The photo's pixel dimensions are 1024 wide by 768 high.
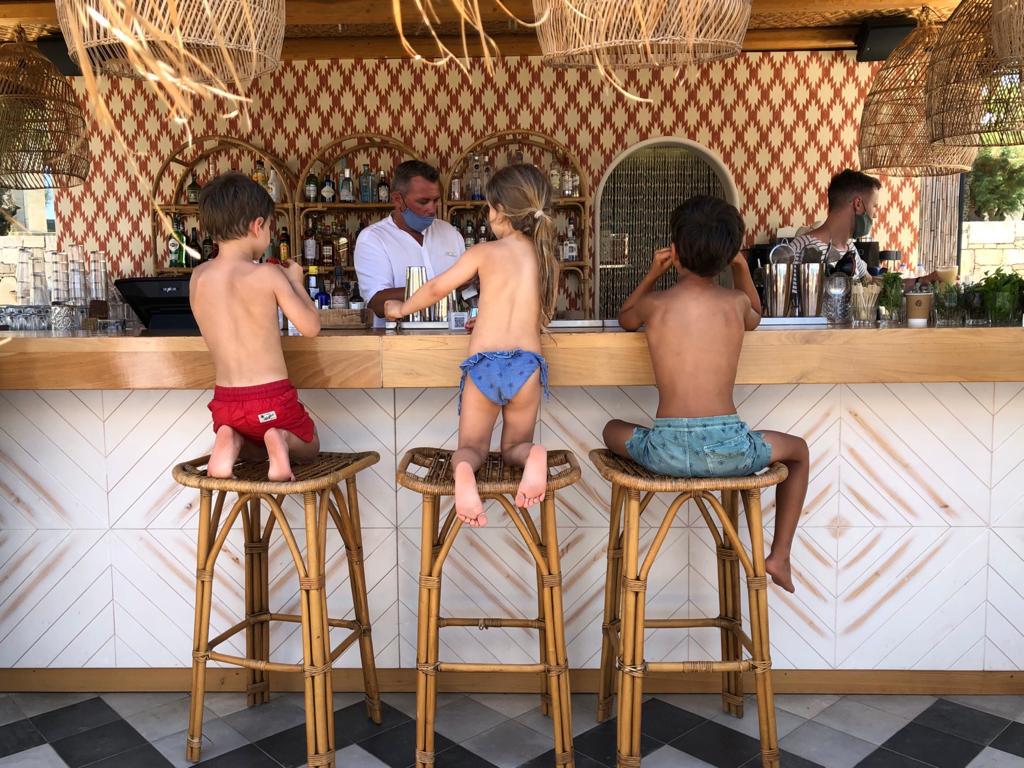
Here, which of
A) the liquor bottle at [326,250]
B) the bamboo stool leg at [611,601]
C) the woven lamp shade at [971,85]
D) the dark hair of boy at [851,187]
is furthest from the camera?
the liquor bottle at [326,250]

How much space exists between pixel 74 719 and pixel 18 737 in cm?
15

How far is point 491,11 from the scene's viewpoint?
15.9ft

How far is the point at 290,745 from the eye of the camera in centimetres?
236

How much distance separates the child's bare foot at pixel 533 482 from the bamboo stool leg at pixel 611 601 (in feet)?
1.28

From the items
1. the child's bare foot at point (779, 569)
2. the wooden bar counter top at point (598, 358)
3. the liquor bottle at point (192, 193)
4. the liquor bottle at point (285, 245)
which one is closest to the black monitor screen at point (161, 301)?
the wooden bar counter top at point (598, 358)

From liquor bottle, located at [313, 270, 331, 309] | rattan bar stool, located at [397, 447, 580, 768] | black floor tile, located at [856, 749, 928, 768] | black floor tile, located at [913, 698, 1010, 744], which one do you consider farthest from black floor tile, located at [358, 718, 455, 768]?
liquor bottle, located at [313, 270, 331, 309]

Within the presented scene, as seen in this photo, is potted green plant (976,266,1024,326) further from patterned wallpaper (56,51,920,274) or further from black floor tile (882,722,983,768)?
patterned wallpaper (56,51,920,274)

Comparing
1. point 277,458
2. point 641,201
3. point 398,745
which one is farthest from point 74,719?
point 641,201

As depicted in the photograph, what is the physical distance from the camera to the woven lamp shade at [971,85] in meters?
2.90

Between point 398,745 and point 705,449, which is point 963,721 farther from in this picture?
point 398,745

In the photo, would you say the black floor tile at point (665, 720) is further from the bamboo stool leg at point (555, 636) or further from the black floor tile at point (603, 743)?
the bamboo stool leg at point (555, 636)

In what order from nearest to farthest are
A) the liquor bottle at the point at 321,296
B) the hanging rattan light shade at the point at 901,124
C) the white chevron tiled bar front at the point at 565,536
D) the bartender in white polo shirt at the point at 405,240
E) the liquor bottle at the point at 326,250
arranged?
1. the white chevron tiled bar front at the point at 565,536
2. the hanging rattan light shade at the point at 901,124
3. the bartender in white polo shirt at the point at 405,240
4. the liquor bottle at the point at 321,296
5. the liquor bottle at the point at 326,250

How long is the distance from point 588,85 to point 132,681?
4.67m

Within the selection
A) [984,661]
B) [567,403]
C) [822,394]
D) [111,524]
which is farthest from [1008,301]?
[111,524]
